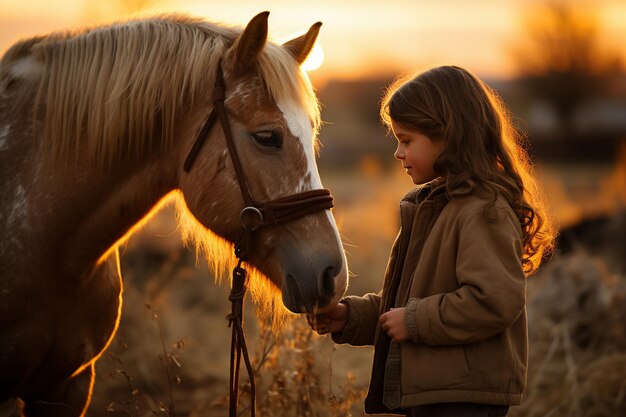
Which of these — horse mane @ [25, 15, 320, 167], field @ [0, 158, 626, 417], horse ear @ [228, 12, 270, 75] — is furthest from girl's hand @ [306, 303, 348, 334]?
horse ear @ [228, 12, 270, 75]

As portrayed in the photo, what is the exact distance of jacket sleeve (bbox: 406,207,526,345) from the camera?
2055mm

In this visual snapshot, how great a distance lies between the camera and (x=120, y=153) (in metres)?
2.55

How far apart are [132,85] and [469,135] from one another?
1.33 m

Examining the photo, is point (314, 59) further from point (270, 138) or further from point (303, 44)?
point (270, 138)

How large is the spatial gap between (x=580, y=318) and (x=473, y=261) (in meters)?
3.63

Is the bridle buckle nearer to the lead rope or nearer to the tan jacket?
the lead rope

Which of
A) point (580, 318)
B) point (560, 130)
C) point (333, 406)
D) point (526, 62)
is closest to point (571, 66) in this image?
point (526, 62)

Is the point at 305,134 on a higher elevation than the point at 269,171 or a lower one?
higher

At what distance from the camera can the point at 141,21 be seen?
2682 mm

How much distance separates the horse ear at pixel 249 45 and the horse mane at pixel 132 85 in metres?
0.05

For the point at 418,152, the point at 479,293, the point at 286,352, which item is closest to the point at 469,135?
the point at 418,152

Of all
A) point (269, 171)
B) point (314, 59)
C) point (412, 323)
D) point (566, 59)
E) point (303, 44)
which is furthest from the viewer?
point (566, 59)

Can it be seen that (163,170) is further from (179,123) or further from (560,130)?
(560,130)

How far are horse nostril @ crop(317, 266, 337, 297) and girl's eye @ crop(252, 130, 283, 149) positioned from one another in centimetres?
51
